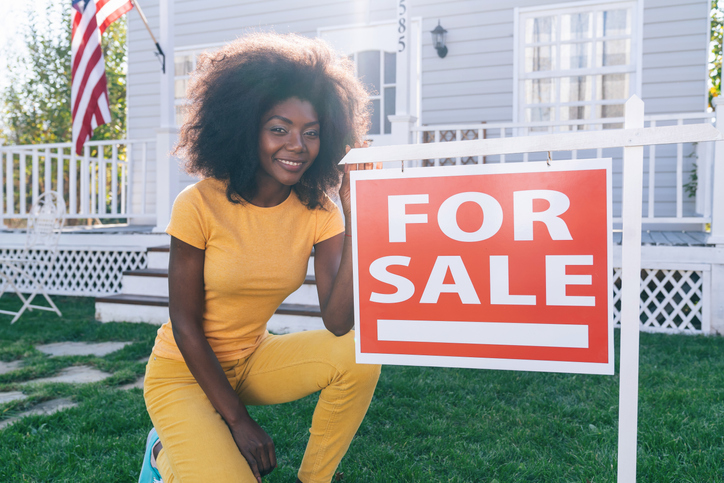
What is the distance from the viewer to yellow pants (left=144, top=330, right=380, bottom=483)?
60.9 inches

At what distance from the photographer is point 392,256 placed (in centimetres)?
133

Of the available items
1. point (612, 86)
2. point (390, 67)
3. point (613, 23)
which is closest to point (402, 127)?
point (390, 67)

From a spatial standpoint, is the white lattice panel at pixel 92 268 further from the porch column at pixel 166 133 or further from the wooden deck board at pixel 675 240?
the wooden deck board at pixel 675 240

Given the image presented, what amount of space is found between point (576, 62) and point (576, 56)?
0.07 meters

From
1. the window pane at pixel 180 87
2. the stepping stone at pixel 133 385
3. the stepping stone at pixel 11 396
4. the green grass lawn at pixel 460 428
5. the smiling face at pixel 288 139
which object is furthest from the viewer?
the window pane at pixel 180 87

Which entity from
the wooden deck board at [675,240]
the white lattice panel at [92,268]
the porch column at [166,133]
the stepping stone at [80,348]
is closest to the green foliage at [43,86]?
the white lattice panel at [92,268]

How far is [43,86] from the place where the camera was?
42.8 ft

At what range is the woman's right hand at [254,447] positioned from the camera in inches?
58.5

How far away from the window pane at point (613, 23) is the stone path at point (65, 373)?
5.64 metres

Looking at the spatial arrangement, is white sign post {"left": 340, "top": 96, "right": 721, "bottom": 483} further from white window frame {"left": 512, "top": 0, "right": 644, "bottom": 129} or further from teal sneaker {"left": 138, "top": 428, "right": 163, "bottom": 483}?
white window frame {"left": 512, "top": 0, "right": 644, "bottom": 129}

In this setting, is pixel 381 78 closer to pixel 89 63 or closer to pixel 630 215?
pixel 89 63

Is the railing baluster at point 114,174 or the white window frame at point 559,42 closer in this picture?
the white window frame at point 559,42

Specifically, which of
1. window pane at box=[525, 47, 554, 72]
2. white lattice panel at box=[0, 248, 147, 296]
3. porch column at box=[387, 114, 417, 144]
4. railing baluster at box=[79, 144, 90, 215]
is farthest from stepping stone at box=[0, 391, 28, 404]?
window pane at box=[525, 47, 554, 72]

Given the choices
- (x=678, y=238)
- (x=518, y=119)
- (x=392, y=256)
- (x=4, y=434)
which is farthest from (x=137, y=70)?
(x=392, y=256)
